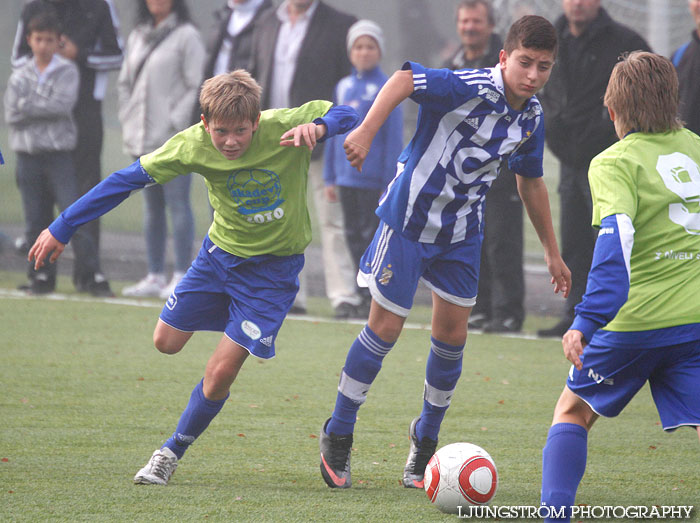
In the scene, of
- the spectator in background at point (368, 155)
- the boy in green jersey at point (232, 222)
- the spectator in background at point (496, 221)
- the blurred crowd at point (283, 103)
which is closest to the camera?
the boy in green jersey at point (232, 222)

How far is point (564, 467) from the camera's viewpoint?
3115 millimetres

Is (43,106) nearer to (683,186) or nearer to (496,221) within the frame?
(496,221)

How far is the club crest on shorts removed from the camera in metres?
4.09

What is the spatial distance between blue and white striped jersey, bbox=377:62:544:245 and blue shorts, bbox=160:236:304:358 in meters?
0.52

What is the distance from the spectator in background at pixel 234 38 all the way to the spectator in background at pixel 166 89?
0.12 metres

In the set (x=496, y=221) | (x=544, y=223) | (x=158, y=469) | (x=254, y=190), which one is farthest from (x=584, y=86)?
(x=158, y=469)

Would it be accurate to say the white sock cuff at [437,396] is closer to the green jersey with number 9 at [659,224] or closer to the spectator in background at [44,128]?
the green jersey with number 9 at [659,224]

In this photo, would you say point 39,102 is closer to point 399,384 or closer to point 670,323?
point 399,384

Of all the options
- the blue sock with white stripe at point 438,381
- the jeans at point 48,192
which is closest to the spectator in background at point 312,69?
the jeans at point 48,192

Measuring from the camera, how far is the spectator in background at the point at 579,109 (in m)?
7.33

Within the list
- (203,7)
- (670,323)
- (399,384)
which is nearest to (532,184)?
(670,323)

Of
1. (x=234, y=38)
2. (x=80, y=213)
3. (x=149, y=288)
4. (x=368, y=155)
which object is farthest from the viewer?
(x=149, y=288)

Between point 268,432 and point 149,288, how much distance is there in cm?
464

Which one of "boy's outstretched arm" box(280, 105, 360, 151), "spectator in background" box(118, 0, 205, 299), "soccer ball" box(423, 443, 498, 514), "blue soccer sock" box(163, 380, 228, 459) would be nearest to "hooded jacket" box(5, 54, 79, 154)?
"spectator in background" box(118, 0, 205, 299)
